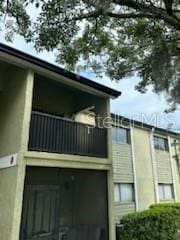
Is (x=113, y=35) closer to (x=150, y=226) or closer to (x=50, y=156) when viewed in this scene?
(x=50, y=156)

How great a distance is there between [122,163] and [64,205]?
6.15 metres

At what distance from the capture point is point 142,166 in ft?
57.1

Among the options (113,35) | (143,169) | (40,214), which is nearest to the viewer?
(113,35)

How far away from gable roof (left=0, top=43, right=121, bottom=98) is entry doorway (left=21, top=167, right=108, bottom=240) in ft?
10.6

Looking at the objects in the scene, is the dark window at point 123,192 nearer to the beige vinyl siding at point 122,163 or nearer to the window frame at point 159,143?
the beige vinyl siding at point 122,163

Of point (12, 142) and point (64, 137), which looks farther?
point (64, 137)

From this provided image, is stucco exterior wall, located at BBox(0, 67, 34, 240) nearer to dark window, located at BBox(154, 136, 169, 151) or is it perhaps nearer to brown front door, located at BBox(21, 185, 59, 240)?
brown front door, located at BBox(21, 185, 59, 240)

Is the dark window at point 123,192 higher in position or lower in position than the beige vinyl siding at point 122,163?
lower

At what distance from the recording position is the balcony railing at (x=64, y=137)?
821 centimetres

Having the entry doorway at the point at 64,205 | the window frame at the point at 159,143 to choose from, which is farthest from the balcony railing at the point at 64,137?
the window frame at the point at 159,143

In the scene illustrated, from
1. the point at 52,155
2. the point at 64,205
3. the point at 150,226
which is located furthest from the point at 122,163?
the point at 52,155

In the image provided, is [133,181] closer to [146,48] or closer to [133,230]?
[133,230]

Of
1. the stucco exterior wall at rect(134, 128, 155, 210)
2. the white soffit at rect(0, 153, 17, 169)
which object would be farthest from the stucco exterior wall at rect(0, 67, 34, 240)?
the stucco exterior wall at rect(134, 128, 155, 210)

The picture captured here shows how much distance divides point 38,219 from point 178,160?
14.5 m
